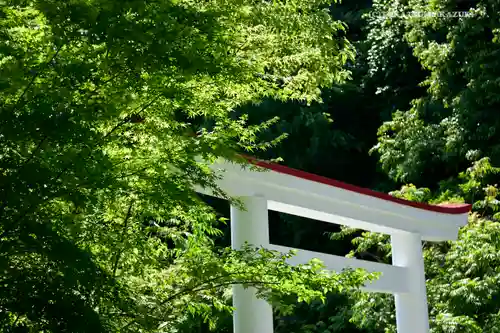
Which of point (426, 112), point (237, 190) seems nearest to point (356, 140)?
point (426, 112)

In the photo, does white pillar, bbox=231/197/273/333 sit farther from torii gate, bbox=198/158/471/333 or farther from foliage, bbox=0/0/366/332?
foliage, bbox=0/0/366/332

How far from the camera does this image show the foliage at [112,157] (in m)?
3.65

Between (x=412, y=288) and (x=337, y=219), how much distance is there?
1210mm

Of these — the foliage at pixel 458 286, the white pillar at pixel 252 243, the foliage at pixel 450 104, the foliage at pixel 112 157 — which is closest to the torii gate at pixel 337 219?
the white pillar at pixel 252 243

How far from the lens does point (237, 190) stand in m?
5.79

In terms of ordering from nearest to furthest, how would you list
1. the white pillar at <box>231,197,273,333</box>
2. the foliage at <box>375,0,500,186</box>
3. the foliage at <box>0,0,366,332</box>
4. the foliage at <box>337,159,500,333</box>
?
1. the foliage at <box>0,0,366,332</box>
2. the white pillar at <box>231,197,273,333</box>
3. the foliage at <box>337,159,500,333</box>
4. the foliage at <box>375,0,500,186</box>

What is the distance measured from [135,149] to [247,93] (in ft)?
2.94

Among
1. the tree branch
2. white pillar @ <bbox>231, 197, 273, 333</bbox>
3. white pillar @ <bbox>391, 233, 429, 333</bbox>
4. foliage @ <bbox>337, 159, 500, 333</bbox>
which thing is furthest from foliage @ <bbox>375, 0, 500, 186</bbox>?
the tree branch

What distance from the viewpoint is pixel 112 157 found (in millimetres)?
4180

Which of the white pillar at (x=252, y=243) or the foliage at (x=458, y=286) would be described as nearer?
the white pillar at (x=252, y=243)

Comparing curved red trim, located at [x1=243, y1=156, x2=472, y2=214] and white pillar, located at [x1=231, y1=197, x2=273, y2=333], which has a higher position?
curved red trim, located at [x1=243, y1=156, x2=472, y2=214]

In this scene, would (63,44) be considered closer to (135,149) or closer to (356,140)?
(135,149)

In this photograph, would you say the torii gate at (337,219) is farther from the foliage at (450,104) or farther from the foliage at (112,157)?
the foliage at (450,104)

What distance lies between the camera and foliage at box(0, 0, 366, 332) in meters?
3.65
